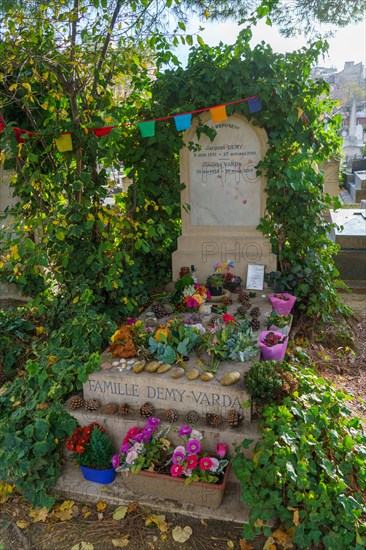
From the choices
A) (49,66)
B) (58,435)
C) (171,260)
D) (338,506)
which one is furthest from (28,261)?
(338,506)

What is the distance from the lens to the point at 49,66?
11.6ft

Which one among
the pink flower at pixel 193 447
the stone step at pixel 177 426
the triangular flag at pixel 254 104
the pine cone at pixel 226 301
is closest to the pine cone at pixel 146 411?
the stone step at pixel 177 426

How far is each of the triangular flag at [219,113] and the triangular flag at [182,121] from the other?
0.69ft

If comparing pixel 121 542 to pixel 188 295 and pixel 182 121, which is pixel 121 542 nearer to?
pixel 188 295

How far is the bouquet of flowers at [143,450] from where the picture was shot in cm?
258

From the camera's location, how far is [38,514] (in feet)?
8.38

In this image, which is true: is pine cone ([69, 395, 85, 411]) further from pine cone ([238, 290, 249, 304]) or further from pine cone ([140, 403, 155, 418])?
pine cone ([238, 290, 249, 304])

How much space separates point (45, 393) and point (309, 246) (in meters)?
2.85

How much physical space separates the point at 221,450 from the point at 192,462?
22 centimetres

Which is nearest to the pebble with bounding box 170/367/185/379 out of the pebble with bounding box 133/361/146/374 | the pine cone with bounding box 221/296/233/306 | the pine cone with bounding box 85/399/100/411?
the pebble with bounding box 133/361/146/374

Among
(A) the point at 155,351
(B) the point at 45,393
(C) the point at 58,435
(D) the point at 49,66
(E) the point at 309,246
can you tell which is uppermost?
(D) the point at 49,66

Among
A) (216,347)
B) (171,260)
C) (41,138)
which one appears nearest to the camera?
(216,347)

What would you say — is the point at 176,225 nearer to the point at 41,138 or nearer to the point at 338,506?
the point at 41,138

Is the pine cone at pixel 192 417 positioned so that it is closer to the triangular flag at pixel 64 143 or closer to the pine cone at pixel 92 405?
the pine cone at pixel 92 405
